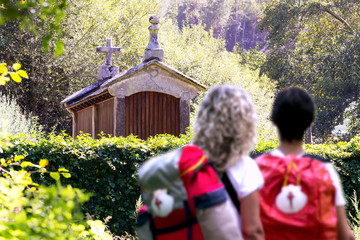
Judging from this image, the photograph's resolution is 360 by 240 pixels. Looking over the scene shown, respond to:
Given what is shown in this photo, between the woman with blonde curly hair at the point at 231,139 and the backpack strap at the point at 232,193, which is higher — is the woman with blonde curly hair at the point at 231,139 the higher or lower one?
the higher one

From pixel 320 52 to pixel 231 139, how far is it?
2824 centimetres

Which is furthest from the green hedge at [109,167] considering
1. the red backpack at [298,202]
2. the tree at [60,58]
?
the tree at [60,58]

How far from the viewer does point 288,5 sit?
29.7 meters

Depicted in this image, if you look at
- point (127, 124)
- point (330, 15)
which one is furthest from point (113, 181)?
point (330, 15)

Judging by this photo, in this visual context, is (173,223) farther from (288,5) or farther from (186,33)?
(186,33)

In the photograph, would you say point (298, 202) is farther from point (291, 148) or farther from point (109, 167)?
point (109, 167)

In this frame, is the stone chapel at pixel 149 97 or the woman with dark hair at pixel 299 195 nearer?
the woman with dark hair at pixel 299 195

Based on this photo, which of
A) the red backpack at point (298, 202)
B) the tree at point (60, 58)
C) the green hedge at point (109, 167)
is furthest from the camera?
the tree at point (60, 58)

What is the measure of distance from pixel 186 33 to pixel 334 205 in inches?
1717

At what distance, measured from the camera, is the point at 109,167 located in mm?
9000

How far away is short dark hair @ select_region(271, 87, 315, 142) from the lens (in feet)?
9.67

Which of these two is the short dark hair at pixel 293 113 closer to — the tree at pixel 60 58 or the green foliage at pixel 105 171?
the green foliage at pixel 105 171

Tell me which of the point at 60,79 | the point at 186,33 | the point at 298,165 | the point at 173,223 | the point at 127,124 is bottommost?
the point at 173,223

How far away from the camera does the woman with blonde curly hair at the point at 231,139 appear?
9.07 ft
